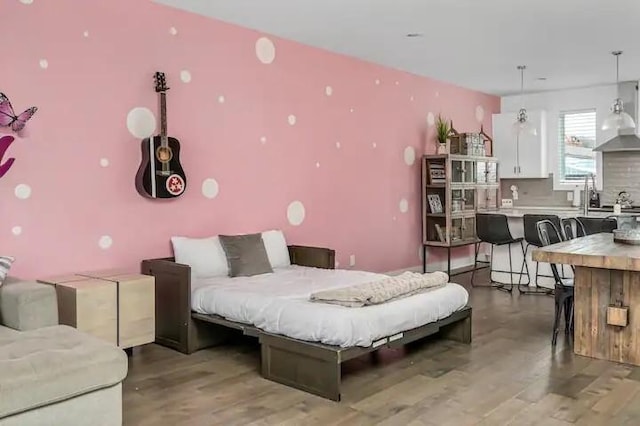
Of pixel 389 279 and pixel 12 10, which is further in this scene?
pixel 389 279

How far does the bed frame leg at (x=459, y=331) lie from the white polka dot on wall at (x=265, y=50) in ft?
9.48

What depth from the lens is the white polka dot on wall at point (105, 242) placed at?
4.24 m

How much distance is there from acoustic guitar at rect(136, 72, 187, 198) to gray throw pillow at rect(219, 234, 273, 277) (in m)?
0.60

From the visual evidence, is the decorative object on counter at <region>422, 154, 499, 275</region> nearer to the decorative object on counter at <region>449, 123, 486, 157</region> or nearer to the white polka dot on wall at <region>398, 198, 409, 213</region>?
the decorative object on counter at <region>449, 123, 486, 157</region>

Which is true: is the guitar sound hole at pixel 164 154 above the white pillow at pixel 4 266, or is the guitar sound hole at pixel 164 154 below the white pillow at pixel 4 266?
above

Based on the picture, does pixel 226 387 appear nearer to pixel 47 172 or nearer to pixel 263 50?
pixel 47 172

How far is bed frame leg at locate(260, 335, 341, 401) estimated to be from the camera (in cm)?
326

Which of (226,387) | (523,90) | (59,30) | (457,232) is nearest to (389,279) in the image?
(226,387)

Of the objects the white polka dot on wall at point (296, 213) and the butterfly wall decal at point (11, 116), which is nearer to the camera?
the butterfly wall decal at point (11, 116)

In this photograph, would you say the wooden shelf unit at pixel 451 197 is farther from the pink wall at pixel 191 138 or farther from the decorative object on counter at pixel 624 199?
the decorative object on counter at pixel 624 199

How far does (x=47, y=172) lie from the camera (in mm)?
3943

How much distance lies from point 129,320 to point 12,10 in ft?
7.11

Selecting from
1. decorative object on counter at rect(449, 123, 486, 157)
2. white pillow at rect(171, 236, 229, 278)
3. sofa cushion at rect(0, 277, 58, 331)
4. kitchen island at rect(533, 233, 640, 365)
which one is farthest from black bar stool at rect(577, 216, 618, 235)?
sofa cushion at rect(0, 277, 58, 331)

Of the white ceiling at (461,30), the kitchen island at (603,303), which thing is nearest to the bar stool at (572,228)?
the kitchen island at (603,303)
